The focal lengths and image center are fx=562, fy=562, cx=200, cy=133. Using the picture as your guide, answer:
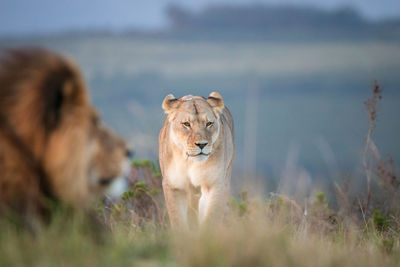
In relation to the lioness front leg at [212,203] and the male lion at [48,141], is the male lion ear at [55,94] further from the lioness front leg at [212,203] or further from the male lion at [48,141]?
the lioness front leg at [212,203]

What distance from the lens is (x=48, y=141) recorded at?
10.5ft

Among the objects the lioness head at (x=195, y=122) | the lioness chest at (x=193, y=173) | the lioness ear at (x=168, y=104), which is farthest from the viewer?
the lioness ear at (x=168, y=104)

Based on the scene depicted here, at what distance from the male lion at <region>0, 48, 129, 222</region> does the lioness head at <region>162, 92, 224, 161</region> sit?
2935 millimetres

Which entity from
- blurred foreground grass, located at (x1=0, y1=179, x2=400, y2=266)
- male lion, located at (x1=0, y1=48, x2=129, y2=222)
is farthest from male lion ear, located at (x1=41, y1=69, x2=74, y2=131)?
blurred foreground grass, located at (x1=0, y1=179, x2=400, y2=266)

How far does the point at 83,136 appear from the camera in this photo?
3.21 meters

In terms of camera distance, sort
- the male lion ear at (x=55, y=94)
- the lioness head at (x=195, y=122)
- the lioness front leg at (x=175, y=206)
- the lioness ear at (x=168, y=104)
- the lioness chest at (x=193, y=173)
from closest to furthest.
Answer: the male lion ear at (x=55, y=94)
the lioness head at (x=195, y=122)
the lioness chest at (x=193, y=173)
the lioness front leg at (x=175, y=206)
the lioness ear at (x=168, y=104)

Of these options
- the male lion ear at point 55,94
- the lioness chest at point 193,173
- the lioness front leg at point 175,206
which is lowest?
the lioness front leg at point 175,206

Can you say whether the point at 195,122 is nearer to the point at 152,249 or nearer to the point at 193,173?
the point at 193,173

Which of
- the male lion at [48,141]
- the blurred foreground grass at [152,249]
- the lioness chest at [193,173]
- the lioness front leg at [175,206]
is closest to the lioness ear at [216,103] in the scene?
the lioness chest at [193,173]

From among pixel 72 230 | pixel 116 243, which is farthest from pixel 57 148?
pixel 116 243

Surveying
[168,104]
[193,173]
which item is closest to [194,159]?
[193,173]

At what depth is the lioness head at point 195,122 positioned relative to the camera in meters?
6.25

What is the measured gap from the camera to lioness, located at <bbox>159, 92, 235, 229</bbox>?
20.7 ft

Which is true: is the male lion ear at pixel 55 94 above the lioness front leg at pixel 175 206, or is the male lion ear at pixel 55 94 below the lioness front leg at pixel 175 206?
above
